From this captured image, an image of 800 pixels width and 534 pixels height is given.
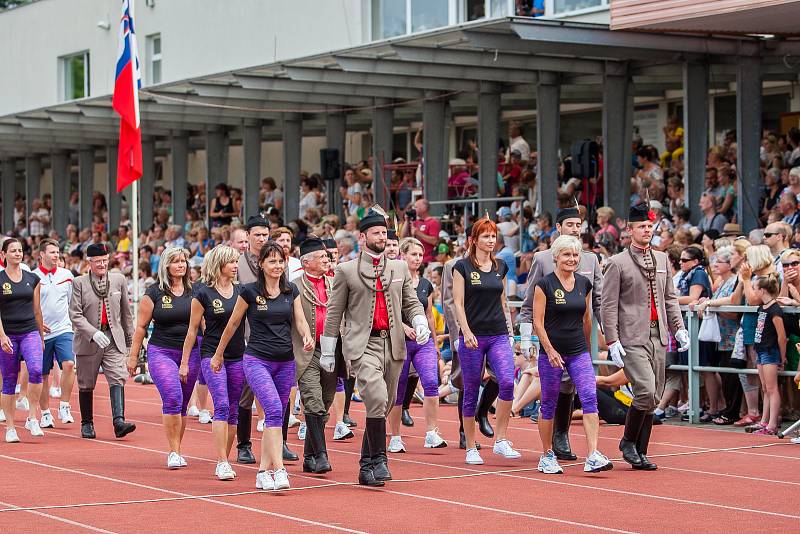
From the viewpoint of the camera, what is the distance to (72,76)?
38688mm

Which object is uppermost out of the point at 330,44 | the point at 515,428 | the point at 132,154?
the point at 330,44

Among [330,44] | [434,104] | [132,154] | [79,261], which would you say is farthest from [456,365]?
[79,261]

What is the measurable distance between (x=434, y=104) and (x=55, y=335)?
11277mm

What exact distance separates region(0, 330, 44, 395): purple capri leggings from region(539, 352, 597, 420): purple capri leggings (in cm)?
573

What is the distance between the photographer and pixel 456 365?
14.2m

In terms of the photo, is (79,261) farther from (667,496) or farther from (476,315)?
(667,496)

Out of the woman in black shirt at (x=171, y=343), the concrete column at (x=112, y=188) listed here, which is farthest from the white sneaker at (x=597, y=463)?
the concrete column at (x=112, y=188)

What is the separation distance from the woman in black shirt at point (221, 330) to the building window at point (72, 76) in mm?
27574

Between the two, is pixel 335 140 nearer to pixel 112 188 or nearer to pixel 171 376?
pixel 112 188

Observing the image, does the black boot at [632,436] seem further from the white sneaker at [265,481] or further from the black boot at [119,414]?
the black boot at [119,414]

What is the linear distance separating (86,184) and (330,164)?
38.7 feet

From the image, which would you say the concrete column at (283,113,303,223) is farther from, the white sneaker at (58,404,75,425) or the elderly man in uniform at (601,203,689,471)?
the elderly man in uniform at (601,203,689,471)

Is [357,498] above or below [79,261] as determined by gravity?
below

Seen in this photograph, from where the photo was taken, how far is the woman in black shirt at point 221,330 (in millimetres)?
11383
